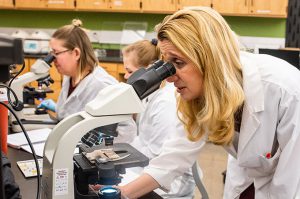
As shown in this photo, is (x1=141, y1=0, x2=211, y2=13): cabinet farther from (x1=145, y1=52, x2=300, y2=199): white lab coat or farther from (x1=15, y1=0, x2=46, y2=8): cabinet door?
Result: (x1=145, y1=52, x2=300, y2=199): white lab coat

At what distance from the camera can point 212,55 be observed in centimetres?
106

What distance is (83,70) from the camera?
238 centimetres

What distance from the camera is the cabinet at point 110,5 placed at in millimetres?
4961

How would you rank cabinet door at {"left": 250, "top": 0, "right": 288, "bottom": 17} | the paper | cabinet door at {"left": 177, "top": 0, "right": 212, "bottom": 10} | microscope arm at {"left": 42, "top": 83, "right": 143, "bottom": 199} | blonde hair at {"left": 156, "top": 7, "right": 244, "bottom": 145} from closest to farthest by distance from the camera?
microscope arm at {"left": 42, "top": 83, "right": 143, "bottom": 199} → blonde hair at {"left": 156, "top": 7, "right": 244, "bottom": 145} → the paper → cabinet door at {"left": 250, "top": 0, "right": 288, "bottom": 17} → cabinet door at {"left": 177, "top": 0, "right": 212, "bottom": 10}

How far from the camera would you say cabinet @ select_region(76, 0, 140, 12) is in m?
A: 4.96

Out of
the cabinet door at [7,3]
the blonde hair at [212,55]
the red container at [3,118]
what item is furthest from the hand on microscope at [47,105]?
the cabinet door at [7,3]

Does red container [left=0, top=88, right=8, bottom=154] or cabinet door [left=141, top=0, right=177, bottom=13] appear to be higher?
cabinet door [left=141, top=0, right=177, bottom=13]

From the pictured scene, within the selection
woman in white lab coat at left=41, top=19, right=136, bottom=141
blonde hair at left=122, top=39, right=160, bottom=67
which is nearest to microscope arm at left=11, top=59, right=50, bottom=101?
woman in white lab coat at left=41, top=19, right=136, bottom=141

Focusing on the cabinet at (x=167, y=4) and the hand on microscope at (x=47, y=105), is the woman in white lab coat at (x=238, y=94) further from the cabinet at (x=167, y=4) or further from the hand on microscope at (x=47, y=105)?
the cabinet at (x=167, y=4)

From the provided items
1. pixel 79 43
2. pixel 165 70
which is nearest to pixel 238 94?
pixel 165 70

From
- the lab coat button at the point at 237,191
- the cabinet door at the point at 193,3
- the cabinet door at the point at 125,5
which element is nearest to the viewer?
the lab coat button at the point at 237,191

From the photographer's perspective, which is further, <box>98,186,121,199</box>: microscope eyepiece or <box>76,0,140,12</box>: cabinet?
<box>76,0,140,12</box>: cabinet

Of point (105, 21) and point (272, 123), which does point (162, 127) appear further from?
point (105, 21)

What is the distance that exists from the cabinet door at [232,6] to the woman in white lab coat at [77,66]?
2.76 m
